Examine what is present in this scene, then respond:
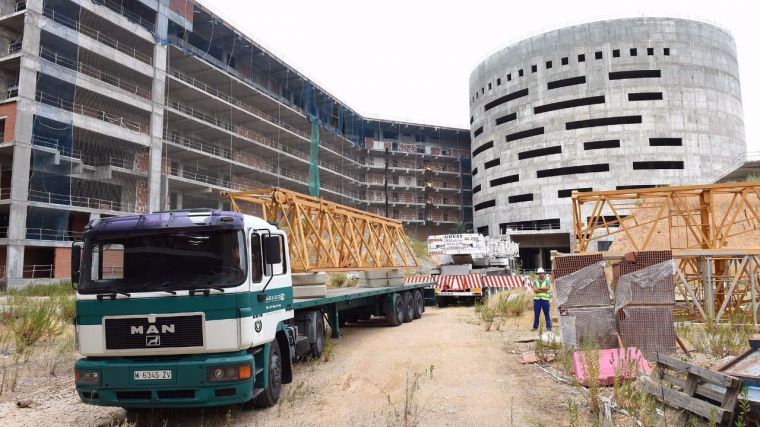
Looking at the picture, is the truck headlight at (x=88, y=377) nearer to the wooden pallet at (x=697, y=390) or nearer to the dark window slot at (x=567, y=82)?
the wooden pallet at (x=697, y=390)

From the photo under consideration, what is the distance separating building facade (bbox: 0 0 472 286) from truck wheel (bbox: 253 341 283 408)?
27618mm

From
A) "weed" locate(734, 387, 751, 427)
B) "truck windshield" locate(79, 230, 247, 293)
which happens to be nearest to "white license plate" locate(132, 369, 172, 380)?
"truck windshield" locate(79, 230, 247, 293)

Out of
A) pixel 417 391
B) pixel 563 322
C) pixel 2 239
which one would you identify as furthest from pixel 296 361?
pixel 2 239

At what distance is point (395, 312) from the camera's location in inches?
583

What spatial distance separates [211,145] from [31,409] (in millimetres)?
41137

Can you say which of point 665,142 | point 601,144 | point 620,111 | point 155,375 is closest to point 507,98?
point 601,144

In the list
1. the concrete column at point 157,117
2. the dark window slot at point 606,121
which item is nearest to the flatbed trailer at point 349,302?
the concrete column at point 157,117

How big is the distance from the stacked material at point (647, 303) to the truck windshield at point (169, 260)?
6980 millimetres

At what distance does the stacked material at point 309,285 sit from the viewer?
10352mm

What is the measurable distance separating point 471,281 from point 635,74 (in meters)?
46.8

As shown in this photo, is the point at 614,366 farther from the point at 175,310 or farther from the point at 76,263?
the point at 76,263

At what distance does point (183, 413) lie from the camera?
22.6 ft

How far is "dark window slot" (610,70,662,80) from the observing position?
5525cm

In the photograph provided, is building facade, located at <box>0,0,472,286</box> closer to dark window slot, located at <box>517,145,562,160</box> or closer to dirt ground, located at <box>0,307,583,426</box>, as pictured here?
dark window slot, located at <box>517,145,562,160</box>
